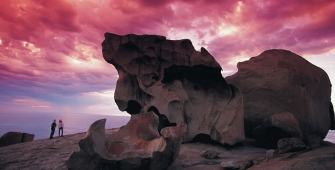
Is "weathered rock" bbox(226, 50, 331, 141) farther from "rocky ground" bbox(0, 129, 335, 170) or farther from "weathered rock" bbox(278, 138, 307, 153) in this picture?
"weathered rock" bbox(278, 138, 307, 153)

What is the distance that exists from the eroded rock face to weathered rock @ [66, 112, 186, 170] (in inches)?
156

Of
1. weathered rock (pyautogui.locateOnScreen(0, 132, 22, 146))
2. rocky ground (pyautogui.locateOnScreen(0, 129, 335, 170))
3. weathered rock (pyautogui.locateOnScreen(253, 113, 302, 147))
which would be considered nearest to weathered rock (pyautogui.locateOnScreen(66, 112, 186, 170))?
rocky ground (pyautogui.locateOnScreen(0, 129, 335, 170))

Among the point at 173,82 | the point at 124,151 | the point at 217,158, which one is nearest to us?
the point at 124,151

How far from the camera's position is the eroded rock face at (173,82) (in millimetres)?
10258

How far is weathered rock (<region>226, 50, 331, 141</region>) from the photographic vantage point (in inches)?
402

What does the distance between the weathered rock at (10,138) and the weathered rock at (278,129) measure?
1471 cm

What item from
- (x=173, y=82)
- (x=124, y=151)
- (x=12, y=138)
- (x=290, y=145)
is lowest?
(x=290, y=145)

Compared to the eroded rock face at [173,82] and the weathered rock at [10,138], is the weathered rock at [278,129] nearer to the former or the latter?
the eroded rock face at [173,82]

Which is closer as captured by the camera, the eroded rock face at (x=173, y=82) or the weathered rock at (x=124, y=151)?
the weathered rock at (x=124, y=151)

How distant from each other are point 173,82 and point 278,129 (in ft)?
15.8

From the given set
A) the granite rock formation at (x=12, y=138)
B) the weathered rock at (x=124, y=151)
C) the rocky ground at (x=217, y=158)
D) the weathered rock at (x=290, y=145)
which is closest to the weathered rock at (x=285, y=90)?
the rocky ground at (x=217, y=158)

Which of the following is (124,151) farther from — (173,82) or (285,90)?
(285,90)

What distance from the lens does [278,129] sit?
352 inches

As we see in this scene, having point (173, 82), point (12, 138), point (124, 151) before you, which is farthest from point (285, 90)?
point (12, 138)
